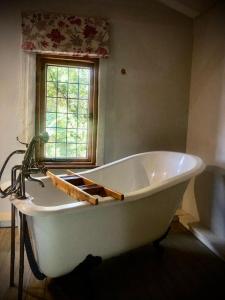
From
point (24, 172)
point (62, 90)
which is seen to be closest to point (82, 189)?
point (24, 172)

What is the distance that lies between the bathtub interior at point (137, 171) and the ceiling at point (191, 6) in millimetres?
1555

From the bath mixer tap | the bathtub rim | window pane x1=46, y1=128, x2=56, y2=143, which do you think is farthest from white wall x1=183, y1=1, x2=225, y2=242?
the bath mixer tap

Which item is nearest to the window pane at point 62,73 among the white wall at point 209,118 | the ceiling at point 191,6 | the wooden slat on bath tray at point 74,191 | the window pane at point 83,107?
the window pane at point 83,107

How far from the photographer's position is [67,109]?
3121 mm

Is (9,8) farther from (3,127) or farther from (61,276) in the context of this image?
(61,276)

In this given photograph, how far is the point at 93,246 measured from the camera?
1.91 meters

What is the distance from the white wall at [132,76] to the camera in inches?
114

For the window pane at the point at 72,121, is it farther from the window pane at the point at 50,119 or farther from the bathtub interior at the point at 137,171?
the bathtub interior at the point at 137,171

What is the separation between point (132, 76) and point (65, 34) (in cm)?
84

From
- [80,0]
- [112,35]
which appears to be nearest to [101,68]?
[112,35]

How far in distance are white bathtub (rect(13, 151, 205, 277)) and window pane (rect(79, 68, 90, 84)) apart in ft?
3.34

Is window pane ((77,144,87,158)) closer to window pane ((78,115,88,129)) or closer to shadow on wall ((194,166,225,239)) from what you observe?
window pane ((78,115,88,129))

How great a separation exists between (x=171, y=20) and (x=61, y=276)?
2830 mm

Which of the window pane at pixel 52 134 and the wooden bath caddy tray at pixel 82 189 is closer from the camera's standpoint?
the wooden bath caddy tray at pixel 82 189
